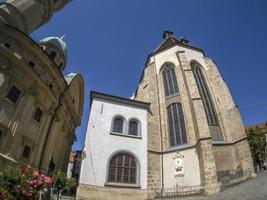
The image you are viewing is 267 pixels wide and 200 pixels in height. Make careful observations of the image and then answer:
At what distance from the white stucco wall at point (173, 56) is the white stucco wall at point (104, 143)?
26.8 feet

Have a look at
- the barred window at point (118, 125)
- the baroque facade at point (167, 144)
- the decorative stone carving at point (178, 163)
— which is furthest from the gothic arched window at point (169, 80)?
the decorative stone carving at point (178, 163)

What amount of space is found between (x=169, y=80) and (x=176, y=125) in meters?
6.31

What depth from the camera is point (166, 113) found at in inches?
783

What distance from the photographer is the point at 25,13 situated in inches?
764

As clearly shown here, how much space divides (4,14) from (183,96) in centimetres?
1861

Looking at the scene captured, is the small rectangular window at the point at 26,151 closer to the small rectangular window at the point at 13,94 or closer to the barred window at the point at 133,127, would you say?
the small rectangular window at the point at 13,94

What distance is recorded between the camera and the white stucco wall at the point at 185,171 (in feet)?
48.8

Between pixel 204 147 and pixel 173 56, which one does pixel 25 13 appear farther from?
pixel 204 147

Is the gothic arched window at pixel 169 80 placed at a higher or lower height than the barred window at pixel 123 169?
higher

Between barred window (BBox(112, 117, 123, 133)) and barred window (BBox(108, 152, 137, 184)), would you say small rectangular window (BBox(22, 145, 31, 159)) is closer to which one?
barred window (BBox(108, 152, 137, 184))

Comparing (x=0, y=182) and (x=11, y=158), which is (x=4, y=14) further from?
(x=0, y=182)

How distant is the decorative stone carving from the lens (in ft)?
51.3

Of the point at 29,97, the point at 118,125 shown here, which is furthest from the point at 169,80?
Result: the point at 29,97

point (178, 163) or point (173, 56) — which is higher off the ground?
point (173, 56)
